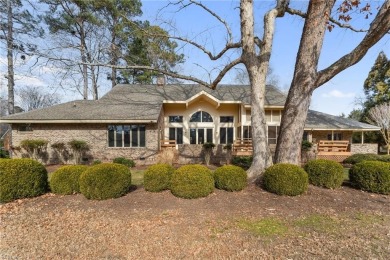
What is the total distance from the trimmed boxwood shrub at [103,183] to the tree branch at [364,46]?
660 cm

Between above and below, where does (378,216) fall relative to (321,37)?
below

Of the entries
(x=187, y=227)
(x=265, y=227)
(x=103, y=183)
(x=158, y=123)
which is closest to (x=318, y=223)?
(x=265, y=227)

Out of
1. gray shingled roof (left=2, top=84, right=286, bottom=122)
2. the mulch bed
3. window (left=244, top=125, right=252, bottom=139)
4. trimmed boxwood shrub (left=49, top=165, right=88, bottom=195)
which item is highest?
gray shingled roof (left=2, top=84, right=286, bottom=122)

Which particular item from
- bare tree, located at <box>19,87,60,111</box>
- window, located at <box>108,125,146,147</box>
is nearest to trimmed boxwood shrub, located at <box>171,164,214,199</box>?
window, located at <box>108,125,146,147</box>

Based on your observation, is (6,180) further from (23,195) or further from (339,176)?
(339,176)

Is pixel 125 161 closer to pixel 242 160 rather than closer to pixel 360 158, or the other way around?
pixel 242 160

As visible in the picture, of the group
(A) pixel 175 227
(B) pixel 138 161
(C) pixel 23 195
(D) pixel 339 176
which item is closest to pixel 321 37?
(D) pixel 339 176

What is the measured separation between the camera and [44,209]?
5477mm

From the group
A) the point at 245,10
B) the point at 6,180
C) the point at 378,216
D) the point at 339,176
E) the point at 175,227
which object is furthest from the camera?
the point at 245,10

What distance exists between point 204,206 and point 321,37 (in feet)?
20.3

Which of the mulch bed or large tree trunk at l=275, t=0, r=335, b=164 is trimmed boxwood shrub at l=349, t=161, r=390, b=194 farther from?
large tree trunk at l=275, t=0, r=335, b=164

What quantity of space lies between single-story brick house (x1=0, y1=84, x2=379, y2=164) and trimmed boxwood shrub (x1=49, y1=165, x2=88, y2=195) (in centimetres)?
829

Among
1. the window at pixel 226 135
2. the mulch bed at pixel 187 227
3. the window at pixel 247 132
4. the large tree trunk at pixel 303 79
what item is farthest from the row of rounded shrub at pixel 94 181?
the window at pixel 226 135

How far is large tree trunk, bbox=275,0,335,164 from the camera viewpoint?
7.00m
